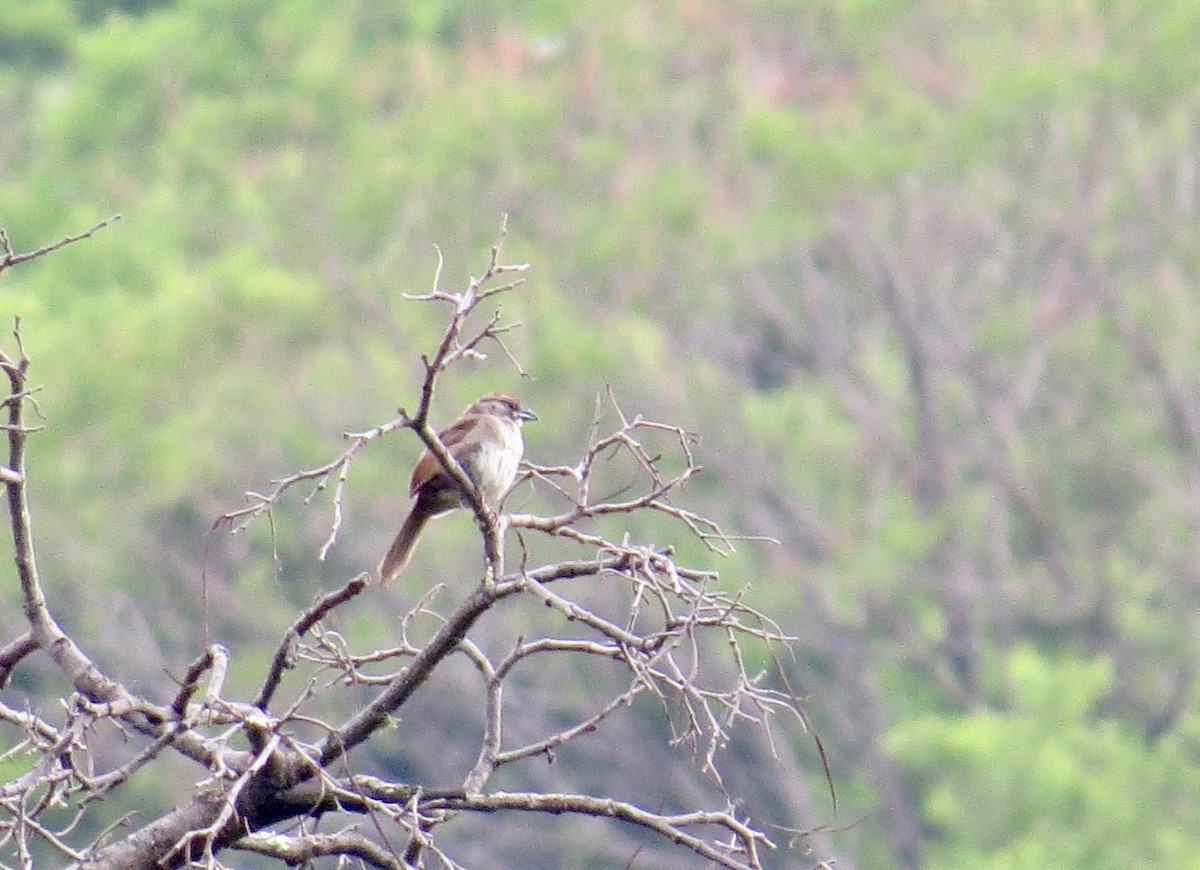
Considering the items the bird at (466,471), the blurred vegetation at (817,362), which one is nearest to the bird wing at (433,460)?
the bird at (466,471)

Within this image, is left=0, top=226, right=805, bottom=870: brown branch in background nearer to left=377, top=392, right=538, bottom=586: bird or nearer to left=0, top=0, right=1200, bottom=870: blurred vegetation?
left=377, top=392, right=538, bottom=586: bird

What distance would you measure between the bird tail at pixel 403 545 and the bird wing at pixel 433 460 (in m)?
0.07

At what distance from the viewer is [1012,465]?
52.7ft

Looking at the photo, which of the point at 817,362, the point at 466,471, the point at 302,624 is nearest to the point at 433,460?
the point at 466,471

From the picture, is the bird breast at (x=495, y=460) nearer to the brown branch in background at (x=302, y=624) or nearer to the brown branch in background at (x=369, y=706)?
the brown branch in background at (x=369, y=706)

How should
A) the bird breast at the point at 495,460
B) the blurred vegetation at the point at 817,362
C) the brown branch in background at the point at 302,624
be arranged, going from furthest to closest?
the blurred vegetation at the point at 817,362 < the bird breast at the point at 495,460 < the brown branch in background at the point at 302,624

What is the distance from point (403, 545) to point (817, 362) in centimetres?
1137

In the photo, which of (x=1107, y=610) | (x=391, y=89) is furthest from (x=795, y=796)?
(x=391, y=89)

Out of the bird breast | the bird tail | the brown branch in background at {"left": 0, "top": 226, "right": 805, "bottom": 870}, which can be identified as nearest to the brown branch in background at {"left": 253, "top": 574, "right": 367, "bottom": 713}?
the brown branch in background at {"left": 0, "top": 226, "right": 805, "bottom": 870}

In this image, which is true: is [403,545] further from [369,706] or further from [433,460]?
[369,706]

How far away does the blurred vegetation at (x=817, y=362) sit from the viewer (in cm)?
1509

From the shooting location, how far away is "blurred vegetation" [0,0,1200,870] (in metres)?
15.1

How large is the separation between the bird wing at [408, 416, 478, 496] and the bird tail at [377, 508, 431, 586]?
0.07 metres

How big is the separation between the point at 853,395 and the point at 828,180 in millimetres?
1679
